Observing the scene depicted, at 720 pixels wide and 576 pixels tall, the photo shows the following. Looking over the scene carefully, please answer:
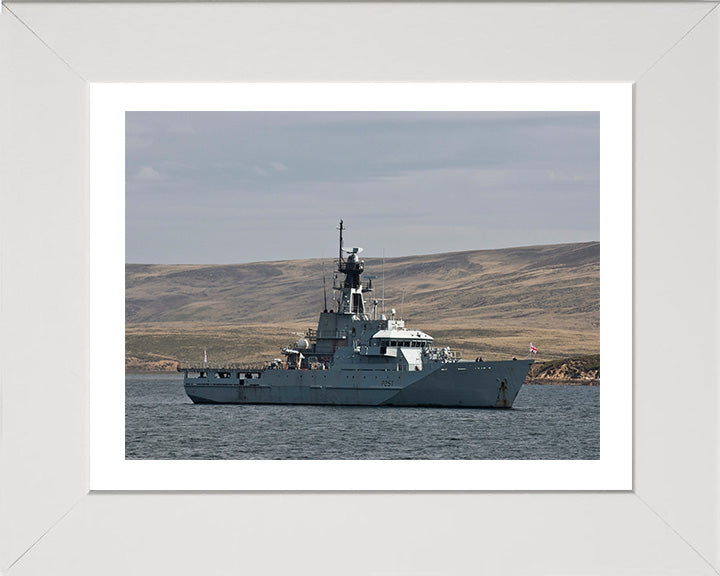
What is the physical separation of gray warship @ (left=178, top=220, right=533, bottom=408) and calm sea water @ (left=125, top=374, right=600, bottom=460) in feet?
1.95

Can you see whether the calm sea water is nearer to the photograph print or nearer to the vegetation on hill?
the photograph print

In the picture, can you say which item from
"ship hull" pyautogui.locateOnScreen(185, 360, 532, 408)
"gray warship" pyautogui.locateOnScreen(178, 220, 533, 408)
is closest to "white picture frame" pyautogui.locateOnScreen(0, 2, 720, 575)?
"gray warship" pyautogui.locateOnScreen(178, 220, 533, 408)

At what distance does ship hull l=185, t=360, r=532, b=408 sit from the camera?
20.7 meters

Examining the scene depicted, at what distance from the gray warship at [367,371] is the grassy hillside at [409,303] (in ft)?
94.6

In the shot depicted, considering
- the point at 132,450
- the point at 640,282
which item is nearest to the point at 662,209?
the point at 640,282

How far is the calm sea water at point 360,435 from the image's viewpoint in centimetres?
1927

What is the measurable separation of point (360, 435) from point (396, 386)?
2064mm

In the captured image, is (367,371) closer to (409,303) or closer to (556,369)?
(556,369)

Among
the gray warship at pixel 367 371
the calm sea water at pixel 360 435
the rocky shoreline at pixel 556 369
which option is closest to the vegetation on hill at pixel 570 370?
the rocky shoreline at pixel 556 369

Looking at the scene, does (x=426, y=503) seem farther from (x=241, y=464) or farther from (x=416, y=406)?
(x=416, y=406)

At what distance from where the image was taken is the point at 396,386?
20828mm

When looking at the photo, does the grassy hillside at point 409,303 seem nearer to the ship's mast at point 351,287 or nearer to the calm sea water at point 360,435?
the calm sea water at point 360,435
